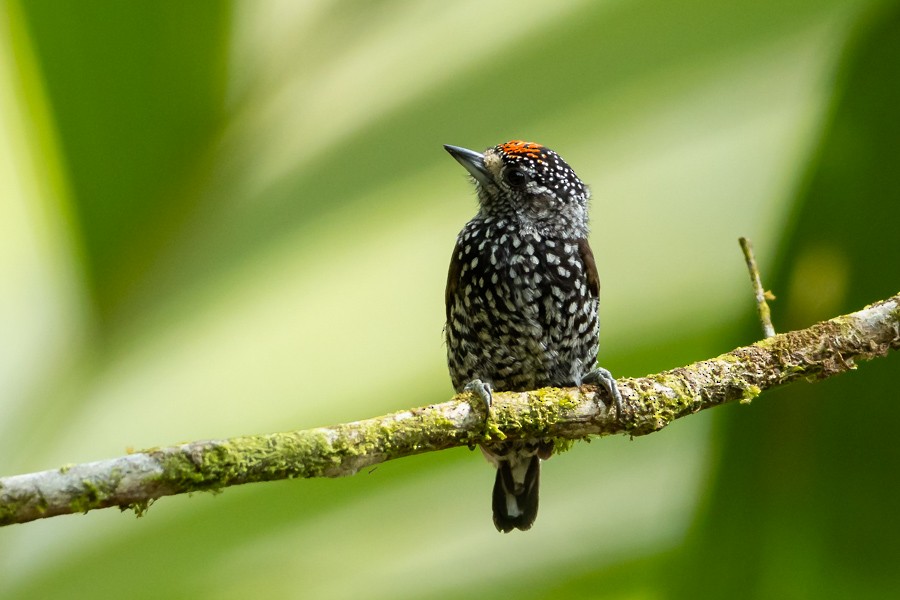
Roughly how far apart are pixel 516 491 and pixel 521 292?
839mm

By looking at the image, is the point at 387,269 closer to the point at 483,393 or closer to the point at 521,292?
the point at 521,292

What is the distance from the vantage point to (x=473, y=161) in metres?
3.50

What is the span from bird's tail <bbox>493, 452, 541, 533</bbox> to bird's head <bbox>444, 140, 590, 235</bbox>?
96 centimetres

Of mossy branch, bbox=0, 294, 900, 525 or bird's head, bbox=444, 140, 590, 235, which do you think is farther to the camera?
bird's head, bbox=444, 140, 590, 235

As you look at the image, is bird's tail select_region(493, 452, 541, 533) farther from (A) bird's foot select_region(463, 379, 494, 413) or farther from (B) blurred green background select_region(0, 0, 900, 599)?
(A) bird's foot select_region(463, 379, 494, 413)

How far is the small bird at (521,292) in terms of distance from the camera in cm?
342

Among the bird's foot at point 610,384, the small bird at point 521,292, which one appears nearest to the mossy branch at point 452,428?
the bird's foot at point 610,384

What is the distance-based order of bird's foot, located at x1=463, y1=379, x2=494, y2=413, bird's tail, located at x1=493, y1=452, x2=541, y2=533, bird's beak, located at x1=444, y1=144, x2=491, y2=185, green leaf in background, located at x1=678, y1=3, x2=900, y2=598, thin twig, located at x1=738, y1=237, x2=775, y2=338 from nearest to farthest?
bird's foot, located at x1=463, y1=379, x2=494, y2=413 < green leaf in background, located at x1=678, y1=3, x2=900, y2=598 < thin twig, located at x1=738, y1=237, x2=775, y2=338 < bird's beak, located at x1=444, y1=144, x2=491, y2=185 < bird's tail, located at x1=493, y1=452, x2=541, y2=533

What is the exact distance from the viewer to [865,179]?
2744mm

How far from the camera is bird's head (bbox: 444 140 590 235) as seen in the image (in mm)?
3631

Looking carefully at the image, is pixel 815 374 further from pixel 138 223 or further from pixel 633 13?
pixel 138 223

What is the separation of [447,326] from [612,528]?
1.05m

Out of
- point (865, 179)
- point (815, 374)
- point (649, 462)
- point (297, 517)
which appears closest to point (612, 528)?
point (649, 462)

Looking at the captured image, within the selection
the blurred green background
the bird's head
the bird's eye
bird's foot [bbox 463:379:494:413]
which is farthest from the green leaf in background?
the bird's eye
